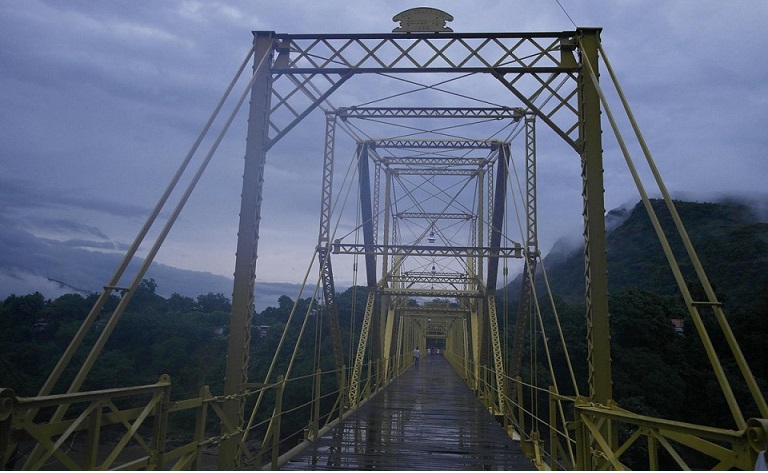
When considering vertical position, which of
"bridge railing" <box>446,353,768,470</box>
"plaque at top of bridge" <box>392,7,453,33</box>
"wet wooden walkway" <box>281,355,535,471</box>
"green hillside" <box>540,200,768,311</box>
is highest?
"green hillside" <box>540,200,768,311</box>

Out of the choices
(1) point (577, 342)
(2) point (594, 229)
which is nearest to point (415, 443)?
(2) point (594, 229)

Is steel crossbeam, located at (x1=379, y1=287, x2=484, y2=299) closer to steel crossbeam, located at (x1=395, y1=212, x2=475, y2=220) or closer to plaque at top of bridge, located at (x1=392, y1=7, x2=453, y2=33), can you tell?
steel crossbeam, located at (x1=395, y1=212, x2=475, y2=220)

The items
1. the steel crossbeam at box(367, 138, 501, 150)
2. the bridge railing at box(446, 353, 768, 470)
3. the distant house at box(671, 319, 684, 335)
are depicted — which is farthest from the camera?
the distant house at box(671, 319, 684, 335)

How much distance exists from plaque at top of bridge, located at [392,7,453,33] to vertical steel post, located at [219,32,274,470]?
6.40 feet

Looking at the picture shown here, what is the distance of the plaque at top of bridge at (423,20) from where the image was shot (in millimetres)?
8188

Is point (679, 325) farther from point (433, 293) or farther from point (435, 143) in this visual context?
point (435, 143)

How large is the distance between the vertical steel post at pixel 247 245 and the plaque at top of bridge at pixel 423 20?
195cm

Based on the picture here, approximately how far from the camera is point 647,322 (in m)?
37.2

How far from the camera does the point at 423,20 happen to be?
8.23m

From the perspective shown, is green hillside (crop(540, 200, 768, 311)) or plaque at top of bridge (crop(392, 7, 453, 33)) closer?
plaque at top of bridge (crop(392, 7, 453, 33))

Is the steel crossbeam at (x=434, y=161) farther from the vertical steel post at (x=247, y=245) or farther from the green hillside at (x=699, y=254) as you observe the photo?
the green hillside at (x=699, y=254)

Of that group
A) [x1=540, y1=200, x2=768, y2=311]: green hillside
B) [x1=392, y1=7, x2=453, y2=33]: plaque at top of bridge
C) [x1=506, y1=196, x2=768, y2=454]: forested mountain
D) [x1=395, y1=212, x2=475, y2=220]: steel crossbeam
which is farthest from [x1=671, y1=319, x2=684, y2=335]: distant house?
[x1=392, y1=7, x2=453, y2=33]: plaque at top of bridge

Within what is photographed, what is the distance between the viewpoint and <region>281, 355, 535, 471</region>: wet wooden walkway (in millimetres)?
7559

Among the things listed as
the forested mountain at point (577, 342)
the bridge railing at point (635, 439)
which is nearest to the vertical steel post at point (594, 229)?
the bridge railing at point (635, 439)
